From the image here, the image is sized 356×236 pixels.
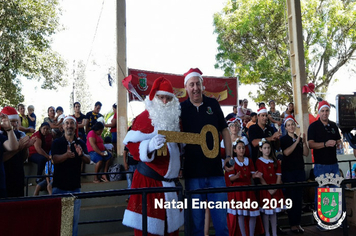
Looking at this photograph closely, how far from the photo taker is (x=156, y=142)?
2.68 m

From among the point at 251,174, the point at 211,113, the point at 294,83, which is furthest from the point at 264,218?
the point at 294,83

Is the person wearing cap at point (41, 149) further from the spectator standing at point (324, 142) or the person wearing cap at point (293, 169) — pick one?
the spectator standing at point (324, 142)

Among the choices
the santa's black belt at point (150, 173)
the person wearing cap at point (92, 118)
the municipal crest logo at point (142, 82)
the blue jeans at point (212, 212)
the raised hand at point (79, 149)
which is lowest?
the blue jeans at point (212, 212)

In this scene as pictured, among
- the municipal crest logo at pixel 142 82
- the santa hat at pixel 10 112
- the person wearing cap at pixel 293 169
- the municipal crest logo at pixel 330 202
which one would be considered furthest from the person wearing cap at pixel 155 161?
the municipal crest logo at pixel 142 82

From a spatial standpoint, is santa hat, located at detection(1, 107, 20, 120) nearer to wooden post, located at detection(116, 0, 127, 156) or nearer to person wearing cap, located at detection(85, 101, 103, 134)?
wooden post, located at detection(116, 0, 127, 156)

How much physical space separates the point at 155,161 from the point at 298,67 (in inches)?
257

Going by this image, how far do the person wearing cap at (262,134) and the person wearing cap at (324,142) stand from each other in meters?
0.55

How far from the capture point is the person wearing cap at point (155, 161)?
8.86ft

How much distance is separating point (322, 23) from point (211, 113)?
55.1ft

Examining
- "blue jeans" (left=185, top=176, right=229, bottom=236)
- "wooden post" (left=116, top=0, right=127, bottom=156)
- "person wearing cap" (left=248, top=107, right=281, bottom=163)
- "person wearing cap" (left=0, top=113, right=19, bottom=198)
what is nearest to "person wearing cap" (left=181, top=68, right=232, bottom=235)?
"blue jeans" (left=185, top=176, right=229, bottom=236)

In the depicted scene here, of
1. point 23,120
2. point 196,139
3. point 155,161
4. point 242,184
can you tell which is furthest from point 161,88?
point 23,120

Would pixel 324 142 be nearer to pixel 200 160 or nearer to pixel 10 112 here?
pixel 200 160

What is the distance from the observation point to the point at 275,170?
190 inches

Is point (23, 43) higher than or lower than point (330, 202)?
higher
